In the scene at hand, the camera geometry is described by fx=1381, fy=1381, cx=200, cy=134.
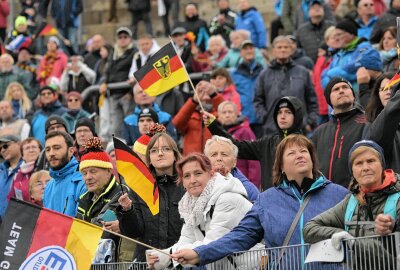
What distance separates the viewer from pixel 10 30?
2914 cm

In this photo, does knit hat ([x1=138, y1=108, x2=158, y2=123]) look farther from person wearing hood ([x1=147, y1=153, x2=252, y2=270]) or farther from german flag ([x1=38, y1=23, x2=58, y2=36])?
german flag ([x1=38, y1=23, x2=58, y2=36])

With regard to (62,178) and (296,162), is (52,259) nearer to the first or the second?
(296,162)

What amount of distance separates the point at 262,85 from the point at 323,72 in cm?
95

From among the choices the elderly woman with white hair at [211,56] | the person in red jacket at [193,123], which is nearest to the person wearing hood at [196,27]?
the elderly woman with white hair at [211,56]

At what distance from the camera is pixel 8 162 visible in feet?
55.6

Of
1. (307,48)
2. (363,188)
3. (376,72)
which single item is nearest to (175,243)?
(363,188)

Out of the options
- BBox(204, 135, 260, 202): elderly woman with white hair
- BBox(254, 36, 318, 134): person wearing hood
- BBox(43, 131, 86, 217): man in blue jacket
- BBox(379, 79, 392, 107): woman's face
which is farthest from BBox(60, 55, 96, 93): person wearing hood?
BBox(379, 79, 392, 107): woman's face

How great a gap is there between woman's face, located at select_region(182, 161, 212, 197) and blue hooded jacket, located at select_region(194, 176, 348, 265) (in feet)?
2.33

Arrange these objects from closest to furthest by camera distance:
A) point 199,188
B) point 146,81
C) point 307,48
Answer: point 199,188 < point 146,81 < point 307,48

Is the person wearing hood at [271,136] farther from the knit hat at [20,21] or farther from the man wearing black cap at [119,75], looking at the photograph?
the knit hat at [20,21]

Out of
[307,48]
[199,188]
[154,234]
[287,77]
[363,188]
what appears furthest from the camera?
[307,48]

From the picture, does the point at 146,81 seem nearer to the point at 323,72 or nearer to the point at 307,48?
the point at 323,72

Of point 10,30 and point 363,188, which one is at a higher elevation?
point 10,30

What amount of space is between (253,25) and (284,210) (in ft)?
44.0
